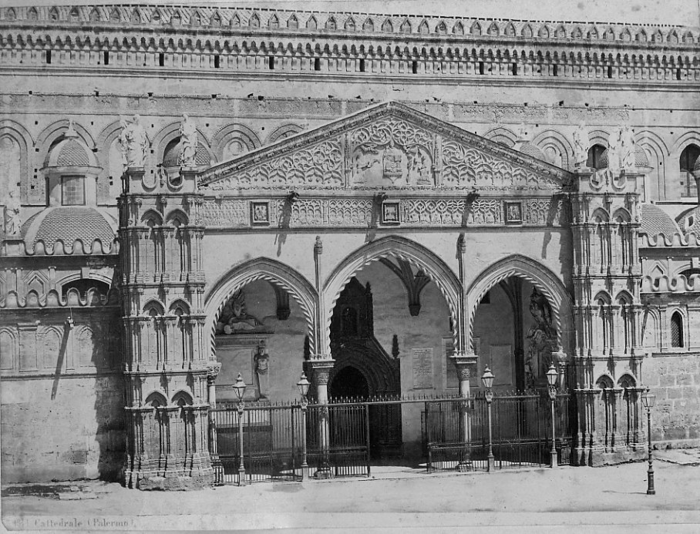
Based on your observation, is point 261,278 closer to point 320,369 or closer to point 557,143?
point 320,369

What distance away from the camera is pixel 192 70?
3662 centimetres

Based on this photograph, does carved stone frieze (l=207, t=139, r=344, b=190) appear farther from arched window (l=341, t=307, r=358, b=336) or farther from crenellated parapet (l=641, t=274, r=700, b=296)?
crenellated parapet (l=641, t=274, r=700, b=296)

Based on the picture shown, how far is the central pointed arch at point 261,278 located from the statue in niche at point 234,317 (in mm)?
2690

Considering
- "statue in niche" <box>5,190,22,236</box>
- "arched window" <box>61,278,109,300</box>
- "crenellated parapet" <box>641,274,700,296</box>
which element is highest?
"statue in niche" <box>5,190,22,236</box>

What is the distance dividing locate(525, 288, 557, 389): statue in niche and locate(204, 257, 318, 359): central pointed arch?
19.2 ft

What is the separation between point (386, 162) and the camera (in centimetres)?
2766

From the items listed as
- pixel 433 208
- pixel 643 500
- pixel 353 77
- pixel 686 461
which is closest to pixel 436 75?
pixel 353 77

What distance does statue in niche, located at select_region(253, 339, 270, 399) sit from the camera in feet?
97.6

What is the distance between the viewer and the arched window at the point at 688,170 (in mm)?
40781

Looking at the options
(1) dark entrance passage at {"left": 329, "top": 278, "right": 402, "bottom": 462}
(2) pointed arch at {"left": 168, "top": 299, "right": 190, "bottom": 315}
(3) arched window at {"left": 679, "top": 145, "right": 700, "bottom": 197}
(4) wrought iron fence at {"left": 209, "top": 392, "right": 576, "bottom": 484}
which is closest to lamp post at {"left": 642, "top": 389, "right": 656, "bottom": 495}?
(4) wrought iron fence at {"left": 209, "top": 392, "right": 576, "bottom": 484}

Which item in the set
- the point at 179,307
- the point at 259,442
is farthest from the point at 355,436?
the point at 179,307

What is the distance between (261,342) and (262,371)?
0.69 m

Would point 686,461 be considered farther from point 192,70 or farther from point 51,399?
point 192,70

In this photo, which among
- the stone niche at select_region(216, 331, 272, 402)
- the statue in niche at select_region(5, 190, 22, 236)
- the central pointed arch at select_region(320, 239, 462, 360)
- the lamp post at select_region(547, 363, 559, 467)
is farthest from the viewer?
the statue in niche at select_region(5, 190, 22, 236)
